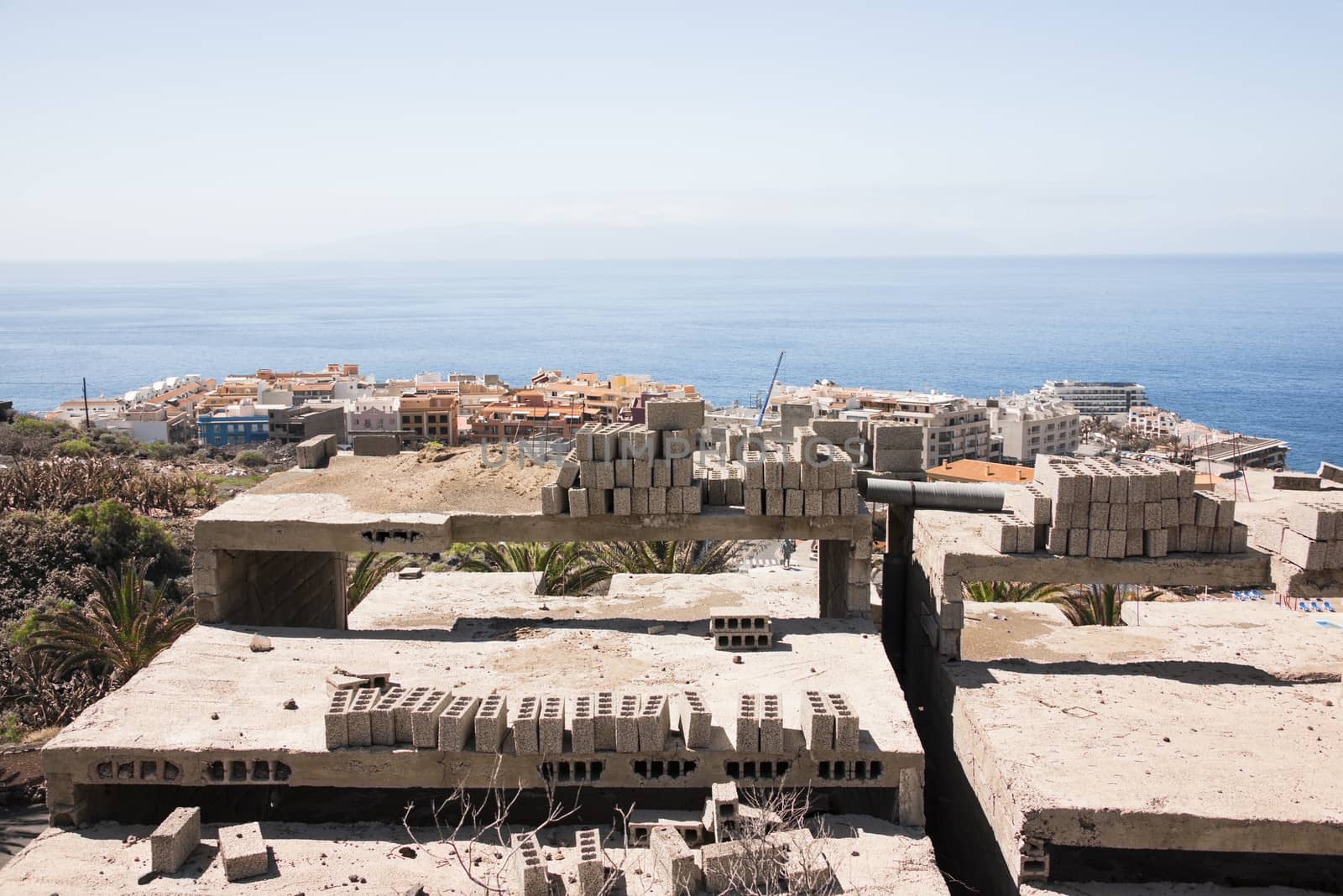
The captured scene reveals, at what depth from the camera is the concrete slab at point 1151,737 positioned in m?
11.1

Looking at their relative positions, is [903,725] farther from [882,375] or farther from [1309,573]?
[882,375]

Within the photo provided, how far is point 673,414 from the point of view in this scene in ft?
55.8

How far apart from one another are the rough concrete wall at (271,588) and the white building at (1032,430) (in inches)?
3154

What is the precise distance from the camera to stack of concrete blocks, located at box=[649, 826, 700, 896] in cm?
1077

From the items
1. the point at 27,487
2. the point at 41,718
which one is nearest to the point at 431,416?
the point at 27,487

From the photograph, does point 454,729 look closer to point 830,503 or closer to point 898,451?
point 830,503

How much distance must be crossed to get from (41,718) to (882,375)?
141 metres

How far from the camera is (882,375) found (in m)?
154

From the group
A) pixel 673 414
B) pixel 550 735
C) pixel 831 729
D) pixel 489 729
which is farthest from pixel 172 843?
pixel 673 414

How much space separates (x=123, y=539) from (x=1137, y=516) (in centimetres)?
2892

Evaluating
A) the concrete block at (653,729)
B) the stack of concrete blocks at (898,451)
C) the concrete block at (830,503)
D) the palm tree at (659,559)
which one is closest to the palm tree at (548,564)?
the palm tree at (659,559)

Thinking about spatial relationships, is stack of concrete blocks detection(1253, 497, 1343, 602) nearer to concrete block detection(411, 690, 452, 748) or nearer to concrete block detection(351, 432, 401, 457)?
concrete block detection(411, 690, 452, 748)

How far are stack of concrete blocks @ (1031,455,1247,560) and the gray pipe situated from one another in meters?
1.79

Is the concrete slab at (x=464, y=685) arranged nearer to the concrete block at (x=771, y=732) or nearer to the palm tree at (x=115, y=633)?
the concrete block at (x=771, y=732)
